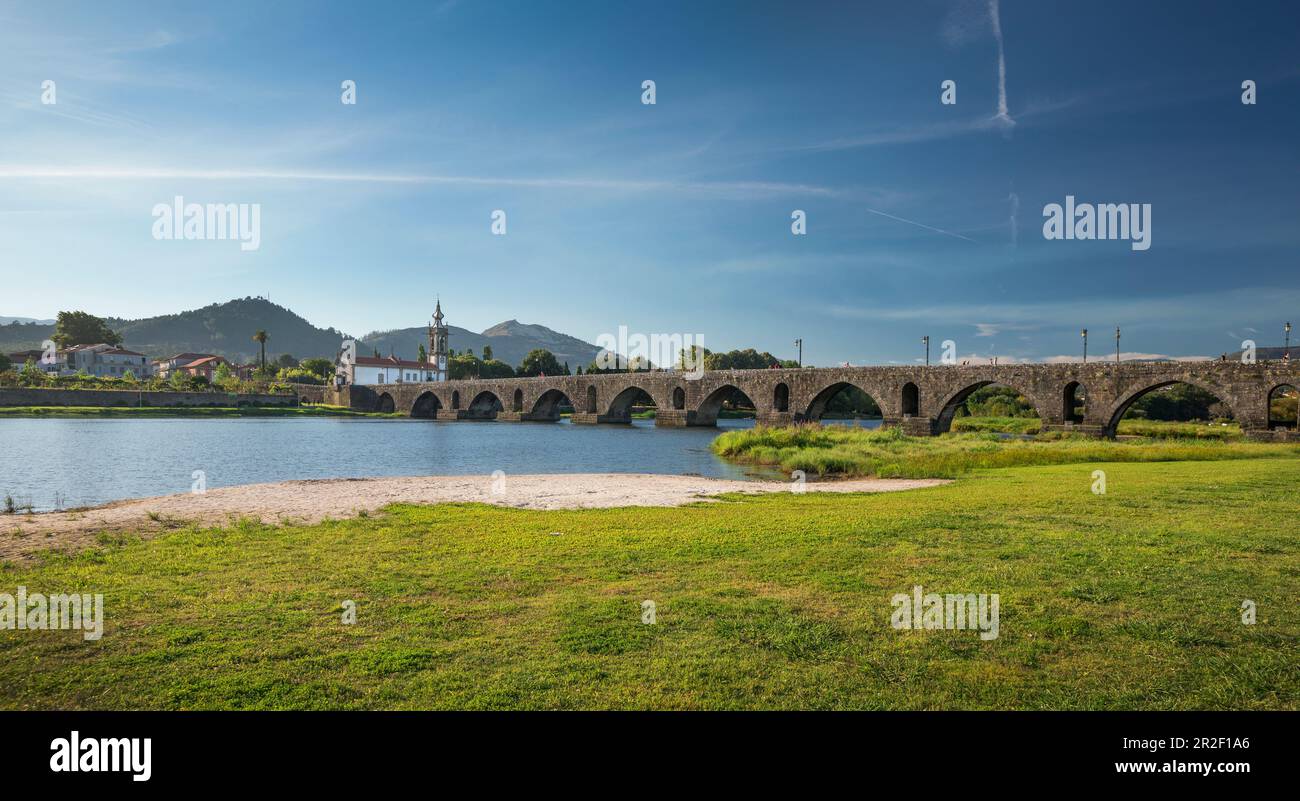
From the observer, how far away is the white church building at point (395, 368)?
17525 cm

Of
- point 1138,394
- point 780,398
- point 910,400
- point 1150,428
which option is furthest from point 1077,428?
point 780,398

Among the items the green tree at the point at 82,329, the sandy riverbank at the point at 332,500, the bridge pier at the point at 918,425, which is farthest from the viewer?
the green tree at the point at 82,329

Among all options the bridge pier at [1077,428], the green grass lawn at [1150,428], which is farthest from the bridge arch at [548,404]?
the bridge pier at [1077,428]

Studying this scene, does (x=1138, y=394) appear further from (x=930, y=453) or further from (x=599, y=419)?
(x=599, y=419)

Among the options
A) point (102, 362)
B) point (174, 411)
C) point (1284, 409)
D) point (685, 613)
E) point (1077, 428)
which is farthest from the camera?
point (102, 362)

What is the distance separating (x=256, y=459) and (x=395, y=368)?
14795 cm

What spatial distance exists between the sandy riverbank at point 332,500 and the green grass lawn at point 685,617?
6.27 feet

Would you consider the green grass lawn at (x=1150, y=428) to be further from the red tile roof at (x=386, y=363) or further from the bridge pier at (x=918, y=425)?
the red tile roof at (x=386, y=363)

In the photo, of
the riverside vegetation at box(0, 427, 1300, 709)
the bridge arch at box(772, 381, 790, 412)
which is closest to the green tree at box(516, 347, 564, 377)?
the bridge arch at box(772, 381, 790, 412)

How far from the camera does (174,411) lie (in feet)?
346

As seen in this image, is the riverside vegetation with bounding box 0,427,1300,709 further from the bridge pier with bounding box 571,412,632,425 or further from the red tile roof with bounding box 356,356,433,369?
the red tile roof with bounding box 356,356,433,369

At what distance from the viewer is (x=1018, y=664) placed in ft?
22.4

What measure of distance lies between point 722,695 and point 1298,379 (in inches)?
2228
